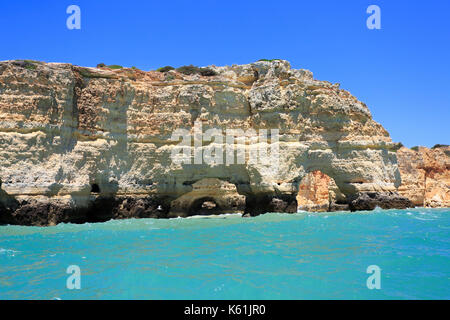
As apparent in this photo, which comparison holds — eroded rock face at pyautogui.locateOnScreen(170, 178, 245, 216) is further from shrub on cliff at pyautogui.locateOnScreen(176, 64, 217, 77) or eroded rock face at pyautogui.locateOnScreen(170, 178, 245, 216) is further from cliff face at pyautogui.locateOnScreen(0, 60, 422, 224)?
shrub on cliff at pyautogui.locateOnScreen(176, 64, 217, 77)

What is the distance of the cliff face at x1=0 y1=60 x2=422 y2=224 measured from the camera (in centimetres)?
2272

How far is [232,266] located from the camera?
9.02 meters

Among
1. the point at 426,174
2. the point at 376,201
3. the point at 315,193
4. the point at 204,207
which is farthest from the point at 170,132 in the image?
the point at 426,174

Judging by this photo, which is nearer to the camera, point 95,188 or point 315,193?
point 95,188

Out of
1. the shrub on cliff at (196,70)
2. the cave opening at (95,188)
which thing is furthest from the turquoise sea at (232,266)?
the shrub on cliff at (196,70)

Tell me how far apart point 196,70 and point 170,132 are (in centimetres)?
739

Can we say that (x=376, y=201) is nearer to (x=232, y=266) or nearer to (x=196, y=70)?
(x=196, y=70)

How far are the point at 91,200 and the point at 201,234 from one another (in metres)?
11.5

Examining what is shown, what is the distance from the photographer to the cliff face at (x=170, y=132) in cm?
2272

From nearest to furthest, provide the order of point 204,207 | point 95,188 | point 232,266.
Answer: point 232,266, point 95,188, point 204,207

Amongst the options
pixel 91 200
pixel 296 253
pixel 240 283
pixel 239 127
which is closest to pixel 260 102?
pixel 239 127

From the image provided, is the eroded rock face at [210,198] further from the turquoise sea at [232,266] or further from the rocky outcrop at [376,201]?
the turquoise sea at [232,266]

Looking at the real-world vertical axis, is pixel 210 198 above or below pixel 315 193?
above

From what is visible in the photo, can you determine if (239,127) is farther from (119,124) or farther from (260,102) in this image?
(119,124)
